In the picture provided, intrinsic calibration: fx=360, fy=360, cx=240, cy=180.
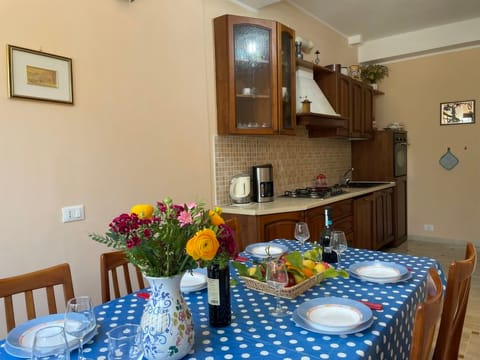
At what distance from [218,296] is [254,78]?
2.39 m

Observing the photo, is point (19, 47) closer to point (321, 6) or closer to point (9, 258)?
point (9, 258)

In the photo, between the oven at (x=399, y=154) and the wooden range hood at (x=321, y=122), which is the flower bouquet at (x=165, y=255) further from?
the oven at (x=399, y=154)

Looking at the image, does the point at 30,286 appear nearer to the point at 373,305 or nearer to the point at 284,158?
the point at 373,305

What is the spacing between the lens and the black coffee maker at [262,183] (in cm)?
328

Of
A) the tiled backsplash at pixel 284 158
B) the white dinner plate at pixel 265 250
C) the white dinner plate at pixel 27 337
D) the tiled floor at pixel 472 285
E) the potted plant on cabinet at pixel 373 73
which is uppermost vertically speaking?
the potted plant on cabinet at pixel 373 73

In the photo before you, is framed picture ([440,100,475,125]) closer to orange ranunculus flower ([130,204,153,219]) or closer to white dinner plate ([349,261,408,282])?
white dinner plate ([349,261,408,282])

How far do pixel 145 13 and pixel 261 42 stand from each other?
3.45 ft

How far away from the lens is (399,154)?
16.3 feet

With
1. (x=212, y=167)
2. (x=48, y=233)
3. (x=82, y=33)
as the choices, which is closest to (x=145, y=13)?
(x=82, y=33)

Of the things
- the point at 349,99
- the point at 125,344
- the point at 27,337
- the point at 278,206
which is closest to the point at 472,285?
the point at 278,206

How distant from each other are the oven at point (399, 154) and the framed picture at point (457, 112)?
55 centimetres

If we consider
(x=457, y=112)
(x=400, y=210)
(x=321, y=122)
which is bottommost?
(x=400, y=210)

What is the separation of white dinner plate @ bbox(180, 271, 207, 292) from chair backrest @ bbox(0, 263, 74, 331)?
1.39 feet

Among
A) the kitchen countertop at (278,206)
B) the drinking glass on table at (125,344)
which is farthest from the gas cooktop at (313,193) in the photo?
the drinking glass on table at (125,344)
